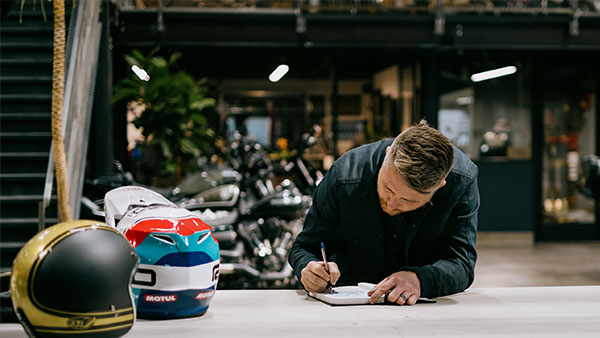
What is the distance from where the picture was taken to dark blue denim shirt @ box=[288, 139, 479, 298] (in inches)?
79.0

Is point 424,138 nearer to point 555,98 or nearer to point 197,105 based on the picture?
point 197,105

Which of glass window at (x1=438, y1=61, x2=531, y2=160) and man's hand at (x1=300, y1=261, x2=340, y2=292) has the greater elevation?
glass window at (x1=438, y1=61, x2=531, y2=160)

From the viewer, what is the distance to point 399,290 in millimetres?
1664

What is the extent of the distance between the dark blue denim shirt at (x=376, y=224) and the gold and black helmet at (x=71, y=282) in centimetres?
99

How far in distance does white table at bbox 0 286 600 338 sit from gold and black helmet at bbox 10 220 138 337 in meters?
0.27

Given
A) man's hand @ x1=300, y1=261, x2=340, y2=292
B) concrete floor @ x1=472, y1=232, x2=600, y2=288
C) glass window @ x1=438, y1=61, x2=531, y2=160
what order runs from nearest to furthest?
man's hand @ x1=300, y1=261, x2=340, y2=292 → concrete floor @ x1=472, y1=232, x2=600, y2=288 → glass window @ x1=438, y1=61, x2=531, y2=160

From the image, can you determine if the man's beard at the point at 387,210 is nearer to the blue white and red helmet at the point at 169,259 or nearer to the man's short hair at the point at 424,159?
the man's short hair at the point at 424,159

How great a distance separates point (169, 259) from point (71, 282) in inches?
13.2

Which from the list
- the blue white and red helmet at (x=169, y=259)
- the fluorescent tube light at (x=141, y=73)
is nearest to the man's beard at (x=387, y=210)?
the blue white and red helmet at (x=169, y=259)

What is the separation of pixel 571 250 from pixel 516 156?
5.74 ft

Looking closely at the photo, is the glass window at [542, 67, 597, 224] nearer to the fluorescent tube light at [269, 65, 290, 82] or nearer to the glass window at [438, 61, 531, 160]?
the glass window at [438, 61, 531, 160]

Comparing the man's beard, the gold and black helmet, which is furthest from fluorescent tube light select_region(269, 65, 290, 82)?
the gold and black helmet

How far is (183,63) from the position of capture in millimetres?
9289

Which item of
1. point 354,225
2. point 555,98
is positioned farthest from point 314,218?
point 555,98
